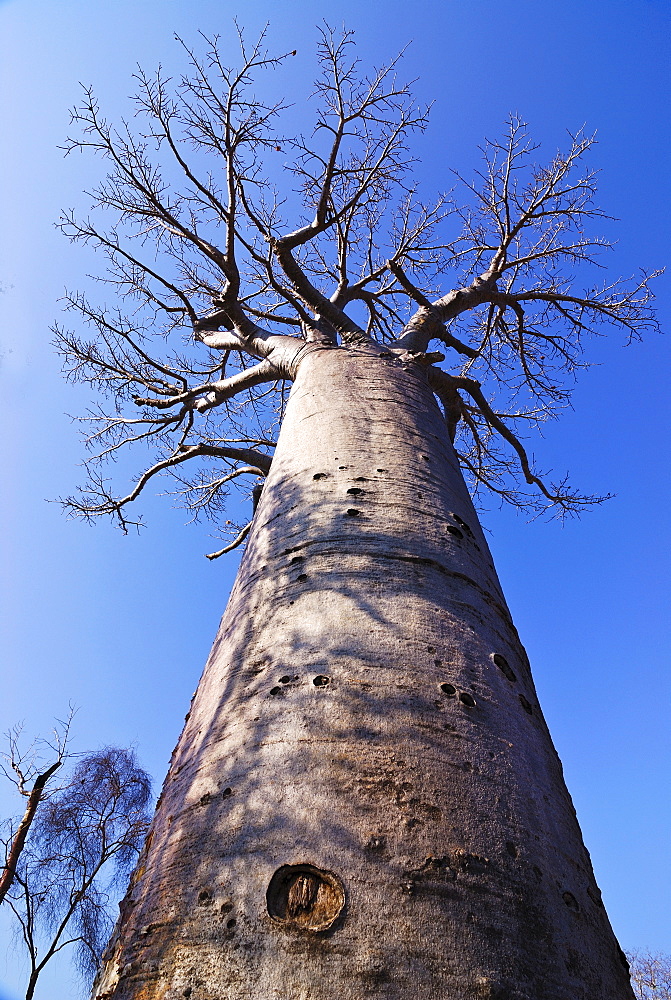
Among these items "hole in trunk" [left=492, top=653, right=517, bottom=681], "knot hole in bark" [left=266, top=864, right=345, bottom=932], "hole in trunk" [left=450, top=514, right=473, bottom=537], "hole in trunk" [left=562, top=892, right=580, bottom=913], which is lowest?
"hole in trunk" [left=562, top=892, right=580, bottom=913]

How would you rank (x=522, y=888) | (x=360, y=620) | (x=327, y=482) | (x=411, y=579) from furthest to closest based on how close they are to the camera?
(x=327, y=482) < (x=411, y=579) < (x=360, y=620) < (x=522, y=888)

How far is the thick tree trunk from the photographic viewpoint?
35.6 inches

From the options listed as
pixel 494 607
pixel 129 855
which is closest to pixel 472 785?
pixel 494 607

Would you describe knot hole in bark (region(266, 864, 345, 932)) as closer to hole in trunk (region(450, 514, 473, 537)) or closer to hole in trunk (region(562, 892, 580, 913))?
hole in trunk (region(562, 892, 580, 913))

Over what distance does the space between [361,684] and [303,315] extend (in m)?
2.54

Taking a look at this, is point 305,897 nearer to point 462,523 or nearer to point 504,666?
point 504,666

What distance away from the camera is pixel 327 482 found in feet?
6.23

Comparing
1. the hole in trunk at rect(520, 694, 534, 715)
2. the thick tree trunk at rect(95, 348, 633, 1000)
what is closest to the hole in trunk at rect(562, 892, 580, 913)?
the thick tree trunk at rect(95, 348, 633, 1000)

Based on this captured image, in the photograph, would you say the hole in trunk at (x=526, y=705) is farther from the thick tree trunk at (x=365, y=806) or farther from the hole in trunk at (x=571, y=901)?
the hole in trunk at (x=571, y=901)

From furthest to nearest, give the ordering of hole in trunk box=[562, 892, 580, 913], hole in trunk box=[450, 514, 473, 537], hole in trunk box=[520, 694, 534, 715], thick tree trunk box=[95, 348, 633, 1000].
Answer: hole in trunk box=[450, 514, 473, 537]
hole in trunk box=[520, 694, 534, 715]
hole in trunk box=[562, 892, 580, 913]
thick tree trunk box=[95, 348, 633, 1000]

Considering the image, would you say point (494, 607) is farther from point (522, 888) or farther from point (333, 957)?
point (333, 957)

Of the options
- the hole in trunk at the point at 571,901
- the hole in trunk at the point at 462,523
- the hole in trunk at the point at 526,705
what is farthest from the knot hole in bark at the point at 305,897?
the hole in trunk at the point at 462,523

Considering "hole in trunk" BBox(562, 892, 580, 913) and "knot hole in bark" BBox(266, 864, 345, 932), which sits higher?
"knot hole in bark" BBox(266, 864, 345, 932)

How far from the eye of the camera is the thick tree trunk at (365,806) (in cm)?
91
